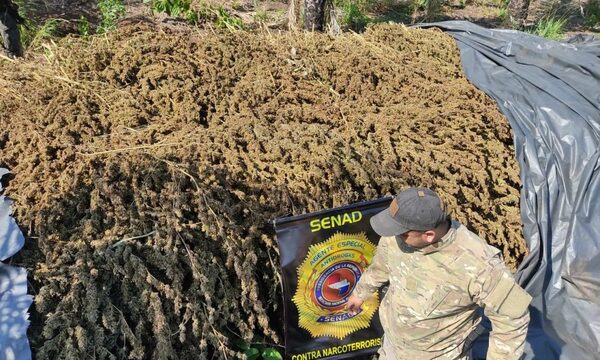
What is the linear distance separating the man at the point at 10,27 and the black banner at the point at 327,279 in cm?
381

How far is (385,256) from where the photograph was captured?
8.47ft

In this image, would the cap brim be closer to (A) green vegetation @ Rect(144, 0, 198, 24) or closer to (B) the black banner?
(B) the black banner

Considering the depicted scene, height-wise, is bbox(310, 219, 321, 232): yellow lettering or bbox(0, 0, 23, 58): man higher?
bbox(0, 0, 23, 58): man

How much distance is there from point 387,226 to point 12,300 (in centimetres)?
181

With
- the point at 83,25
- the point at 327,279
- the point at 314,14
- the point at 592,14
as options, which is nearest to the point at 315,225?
the point at 327,279

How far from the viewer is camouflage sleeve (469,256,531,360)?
2139 mm

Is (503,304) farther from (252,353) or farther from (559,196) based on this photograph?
(559,196)

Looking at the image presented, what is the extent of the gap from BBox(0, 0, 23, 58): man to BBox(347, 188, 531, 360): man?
4.35 m

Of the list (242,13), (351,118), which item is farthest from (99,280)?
(242,13)

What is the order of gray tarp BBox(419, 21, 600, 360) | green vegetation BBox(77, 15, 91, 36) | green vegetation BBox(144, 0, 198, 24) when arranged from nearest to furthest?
gray tarp BBox(419, 21, 600, 360) < green vegetation BBox(77, 15, 91, 36) < green vegetation BBox(144, 0, 198, 24)

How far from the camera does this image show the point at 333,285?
311cm

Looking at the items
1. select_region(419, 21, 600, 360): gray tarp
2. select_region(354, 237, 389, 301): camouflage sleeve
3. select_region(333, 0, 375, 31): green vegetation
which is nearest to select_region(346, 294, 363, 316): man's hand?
select_region(354, 237, 389, 301): camouflage sleeve

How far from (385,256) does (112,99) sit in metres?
2.37

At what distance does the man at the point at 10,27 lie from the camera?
4882 mm
